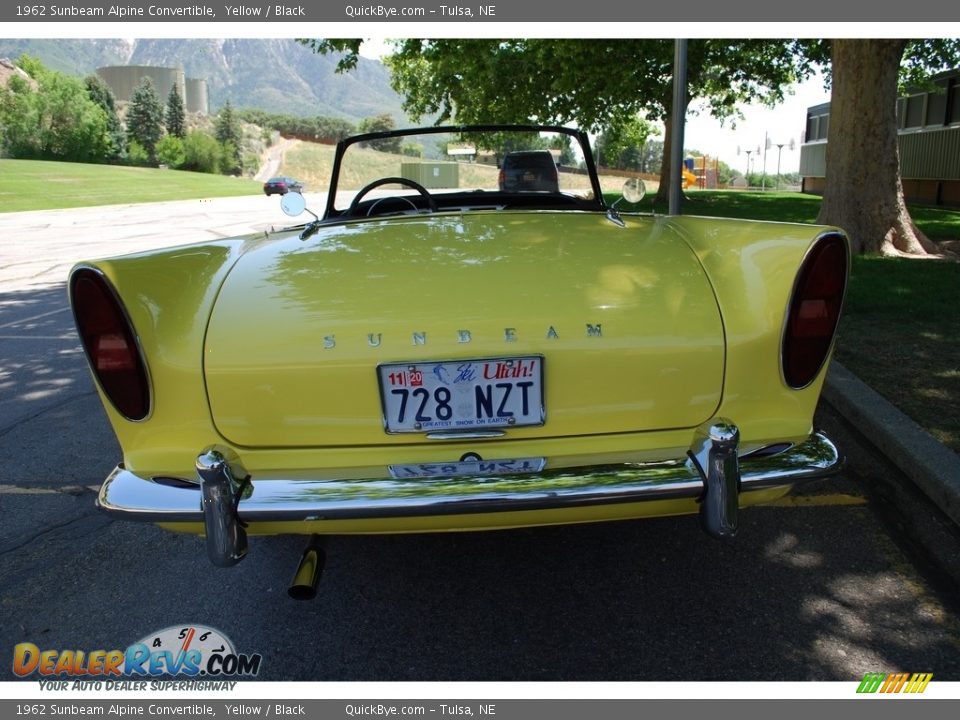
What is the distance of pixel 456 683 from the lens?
6.80 feet

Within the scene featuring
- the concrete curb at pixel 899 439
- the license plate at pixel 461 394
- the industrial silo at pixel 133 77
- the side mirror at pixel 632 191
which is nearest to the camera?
the license plate at pixel 461 394

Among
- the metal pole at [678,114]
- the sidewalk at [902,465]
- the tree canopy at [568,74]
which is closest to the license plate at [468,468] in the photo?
the sidewalk at [902,465]

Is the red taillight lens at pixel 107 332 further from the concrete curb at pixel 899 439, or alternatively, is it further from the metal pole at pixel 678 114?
the metal pole at pixel 678 114

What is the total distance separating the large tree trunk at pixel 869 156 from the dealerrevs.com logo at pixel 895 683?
7295 millimetres

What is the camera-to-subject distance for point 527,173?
3.88 meters

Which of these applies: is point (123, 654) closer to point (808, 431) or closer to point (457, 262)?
point (457, 262)

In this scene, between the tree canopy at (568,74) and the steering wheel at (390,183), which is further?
the tree canopy at (568,74)

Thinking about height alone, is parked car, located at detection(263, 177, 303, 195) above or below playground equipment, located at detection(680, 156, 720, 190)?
below

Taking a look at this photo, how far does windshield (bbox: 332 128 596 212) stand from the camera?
3.85 m

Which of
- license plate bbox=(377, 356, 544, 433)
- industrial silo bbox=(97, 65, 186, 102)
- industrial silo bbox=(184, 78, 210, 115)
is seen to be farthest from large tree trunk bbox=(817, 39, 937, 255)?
industrial silo bbox=(184, 78, 210, 115)

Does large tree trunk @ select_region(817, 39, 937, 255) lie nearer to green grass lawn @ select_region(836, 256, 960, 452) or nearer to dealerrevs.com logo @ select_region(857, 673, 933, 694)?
green grass lawn @ select_region(836, 256, 960, 452)

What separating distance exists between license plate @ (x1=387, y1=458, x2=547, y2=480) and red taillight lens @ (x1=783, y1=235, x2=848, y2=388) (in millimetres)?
803

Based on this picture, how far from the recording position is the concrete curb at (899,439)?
2.94m

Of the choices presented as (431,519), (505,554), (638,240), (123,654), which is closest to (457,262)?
(638,240)
